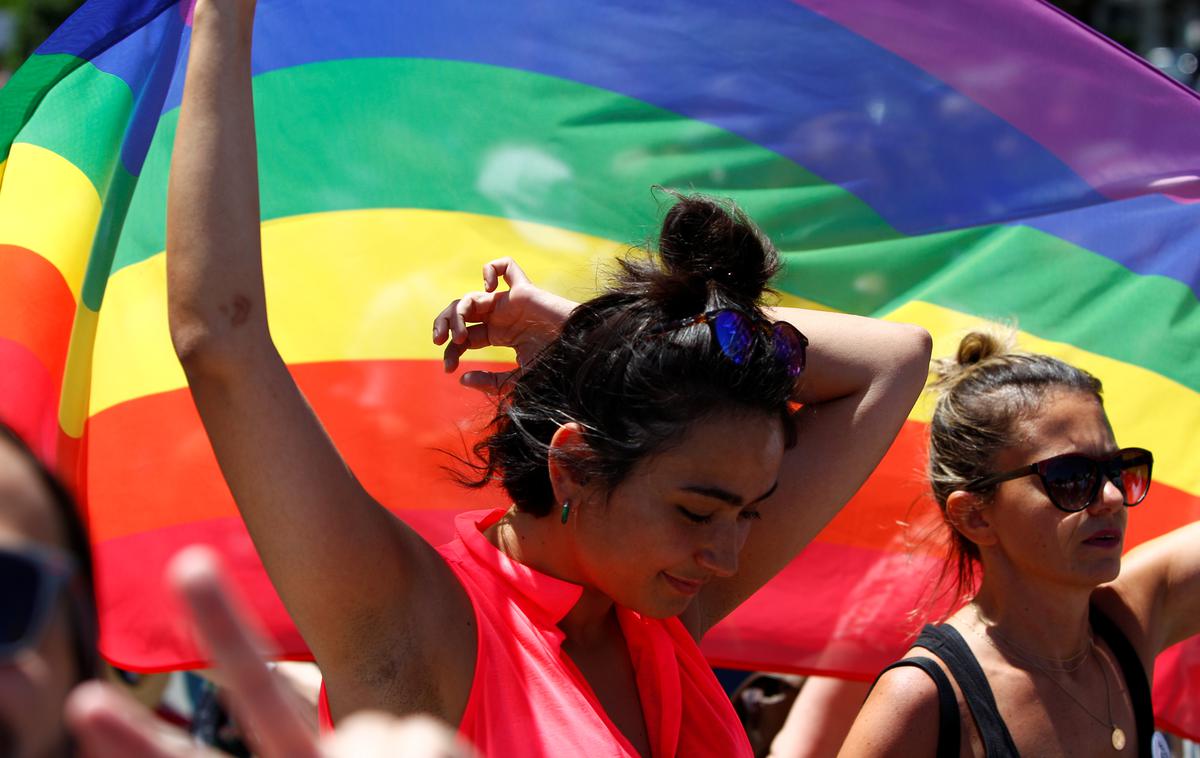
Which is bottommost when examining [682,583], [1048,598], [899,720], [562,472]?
[899,720]

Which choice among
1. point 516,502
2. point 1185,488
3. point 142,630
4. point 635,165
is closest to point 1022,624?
point 1185,488

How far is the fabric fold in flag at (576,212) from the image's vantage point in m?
2.33

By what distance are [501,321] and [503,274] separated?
9 centimetres

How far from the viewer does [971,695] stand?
209 centimetres

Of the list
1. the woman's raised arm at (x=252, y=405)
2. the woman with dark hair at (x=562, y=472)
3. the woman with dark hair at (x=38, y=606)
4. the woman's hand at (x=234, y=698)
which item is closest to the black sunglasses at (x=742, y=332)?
the woman with dark hair at (x=562, y=472)

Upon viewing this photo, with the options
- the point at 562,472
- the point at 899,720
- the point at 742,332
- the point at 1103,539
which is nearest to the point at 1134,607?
the point at 1103,539

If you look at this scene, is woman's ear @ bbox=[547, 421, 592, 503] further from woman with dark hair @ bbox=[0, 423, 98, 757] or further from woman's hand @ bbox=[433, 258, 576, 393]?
woman with dark hair @ bbox=[0, 423, 98, 757]

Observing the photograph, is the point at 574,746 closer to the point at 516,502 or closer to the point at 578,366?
the point at 516,502

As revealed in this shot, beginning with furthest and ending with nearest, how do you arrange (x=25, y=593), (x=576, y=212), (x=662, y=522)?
(x=576, y=212), (x=662, y=522), (x=25, y=593)

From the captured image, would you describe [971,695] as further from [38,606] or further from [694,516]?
[38,606]

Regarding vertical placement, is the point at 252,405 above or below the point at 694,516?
above

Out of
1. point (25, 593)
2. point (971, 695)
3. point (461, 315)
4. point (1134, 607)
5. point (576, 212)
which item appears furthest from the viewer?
point (576, 212)

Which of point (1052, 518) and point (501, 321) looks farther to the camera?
point (1052, 518)

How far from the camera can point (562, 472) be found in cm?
169
